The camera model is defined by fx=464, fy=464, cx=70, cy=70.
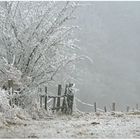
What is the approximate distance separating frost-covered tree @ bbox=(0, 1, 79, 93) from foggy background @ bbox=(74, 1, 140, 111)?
28.9 m

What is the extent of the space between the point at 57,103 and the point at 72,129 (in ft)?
24.0

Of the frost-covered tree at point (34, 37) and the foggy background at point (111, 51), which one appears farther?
the foggy background at point (111, 51)

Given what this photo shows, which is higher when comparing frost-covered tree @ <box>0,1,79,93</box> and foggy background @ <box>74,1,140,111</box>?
foggy background @ <box>74,1,140,111</box>

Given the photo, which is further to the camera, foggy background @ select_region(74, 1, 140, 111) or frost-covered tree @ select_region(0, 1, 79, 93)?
foggy background @ select_region(74, 1, 140, 111)

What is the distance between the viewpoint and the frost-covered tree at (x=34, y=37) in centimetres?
1616

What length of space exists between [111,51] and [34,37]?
5101cm

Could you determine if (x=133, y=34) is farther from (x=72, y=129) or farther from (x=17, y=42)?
(x=72, y=129)

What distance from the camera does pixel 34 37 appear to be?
1628 cm

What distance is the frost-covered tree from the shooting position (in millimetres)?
16156

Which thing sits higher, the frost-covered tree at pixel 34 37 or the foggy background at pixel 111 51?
the foggy background at pixel 111 51

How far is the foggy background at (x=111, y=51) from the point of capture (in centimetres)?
5142

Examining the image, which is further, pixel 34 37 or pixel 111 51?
pixel 111 51

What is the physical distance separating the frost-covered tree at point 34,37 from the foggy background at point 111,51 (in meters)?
28.9

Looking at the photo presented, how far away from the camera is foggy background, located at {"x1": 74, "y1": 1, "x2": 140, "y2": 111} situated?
51419mm
